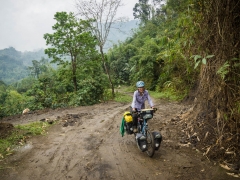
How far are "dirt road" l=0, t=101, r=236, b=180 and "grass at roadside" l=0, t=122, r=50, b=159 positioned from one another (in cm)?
32

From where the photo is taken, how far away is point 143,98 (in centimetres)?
578

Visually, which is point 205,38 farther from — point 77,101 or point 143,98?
point 77,101

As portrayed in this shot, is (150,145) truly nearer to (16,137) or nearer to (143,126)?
(143,126)

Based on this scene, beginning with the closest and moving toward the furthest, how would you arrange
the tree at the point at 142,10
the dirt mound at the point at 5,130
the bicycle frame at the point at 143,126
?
the bicycle frame at the point at 143,126, the dirt mound at the point at 5,130, the tree at the point at 142,10

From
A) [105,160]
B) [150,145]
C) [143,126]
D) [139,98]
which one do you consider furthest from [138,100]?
[105,160]

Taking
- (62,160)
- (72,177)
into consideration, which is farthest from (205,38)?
(62,160)

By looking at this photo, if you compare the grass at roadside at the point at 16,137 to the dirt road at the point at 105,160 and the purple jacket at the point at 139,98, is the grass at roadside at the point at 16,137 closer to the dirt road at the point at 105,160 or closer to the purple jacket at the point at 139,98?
the dirt road at the point at 105,160

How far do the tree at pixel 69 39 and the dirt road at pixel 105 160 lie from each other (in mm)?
12208

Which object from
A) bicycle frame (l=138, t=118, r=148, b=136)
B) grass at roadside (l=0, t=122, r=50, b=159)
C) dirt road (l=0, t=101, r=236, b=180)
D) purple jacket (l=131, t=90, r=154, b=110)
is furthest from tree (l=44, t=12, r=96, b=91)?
bicycle frame (l=138, t=118, r=148, b=136)

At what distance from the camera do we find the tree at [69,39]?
685 inches

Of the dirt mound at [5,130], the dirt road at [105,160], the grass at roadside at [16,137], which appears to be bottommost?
the dirt road at [105,160]

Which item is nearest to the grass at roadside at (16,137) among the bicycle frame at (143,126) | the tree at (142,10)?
the bicycle frame at (143,126)

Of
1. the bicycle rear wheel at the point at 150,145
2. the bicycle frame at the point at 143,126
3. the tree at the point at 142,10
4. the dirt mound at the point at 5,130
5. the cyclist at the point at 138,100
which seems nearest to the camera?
the bicycle rear wheel at the point at 150,145

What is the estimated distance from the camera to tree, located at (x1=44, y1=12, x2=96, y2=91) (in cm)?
1739
